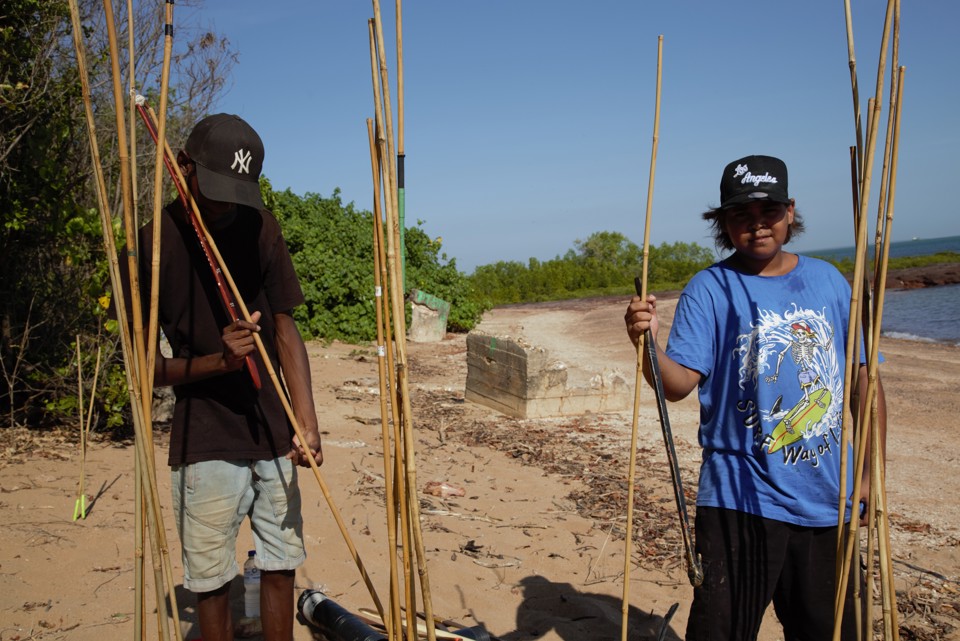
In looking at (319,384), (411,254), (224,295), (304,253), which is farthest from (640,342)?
(411,254)

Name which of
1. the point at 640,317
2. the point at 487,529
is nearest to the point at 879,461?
the point at 640,317

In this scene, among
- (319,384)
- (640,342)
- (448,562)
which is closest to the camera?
(640,342)

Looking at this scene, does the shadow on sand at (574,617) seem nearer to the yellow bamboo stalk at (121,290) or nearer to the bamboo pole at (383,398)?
the bamboo pole at (383,398)

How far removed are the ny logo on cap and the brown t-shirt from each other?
0.19 m

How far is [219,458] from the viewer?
2.05 metres

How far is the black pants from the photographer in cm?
189

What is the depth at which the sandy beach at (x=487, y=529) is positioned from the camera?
9.98 ft

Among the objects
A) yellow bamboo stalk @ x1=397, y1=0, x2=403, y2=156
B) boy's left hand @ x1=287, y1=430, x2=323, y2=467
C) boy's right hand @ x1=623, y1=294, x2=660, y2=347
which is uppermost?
yellow bamboo stalk @ x1=397, y1=0, x2=403, y2=156

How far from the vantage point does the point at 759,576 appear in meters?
1.91

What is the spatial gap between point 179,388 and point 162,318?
19 centimetres

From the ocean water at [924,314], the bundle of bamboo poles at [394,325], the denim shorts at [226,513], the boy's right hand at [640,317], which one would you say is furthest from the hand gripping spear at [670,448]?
the ocean water at [924,314]

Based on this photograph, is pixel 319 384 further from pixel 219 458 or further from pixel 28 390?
pixel 219 458

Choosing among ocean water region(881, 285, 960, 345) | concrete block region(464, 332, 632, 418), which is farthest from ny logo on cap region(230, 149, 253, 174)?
ocean water region(881, 285, 960, 345)

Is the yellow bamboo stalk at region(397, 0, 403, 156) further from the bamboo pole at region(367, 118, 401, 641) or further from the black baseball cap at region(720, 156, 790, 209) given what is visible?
the black baseball cap at region(720, 156, 790, 209)
